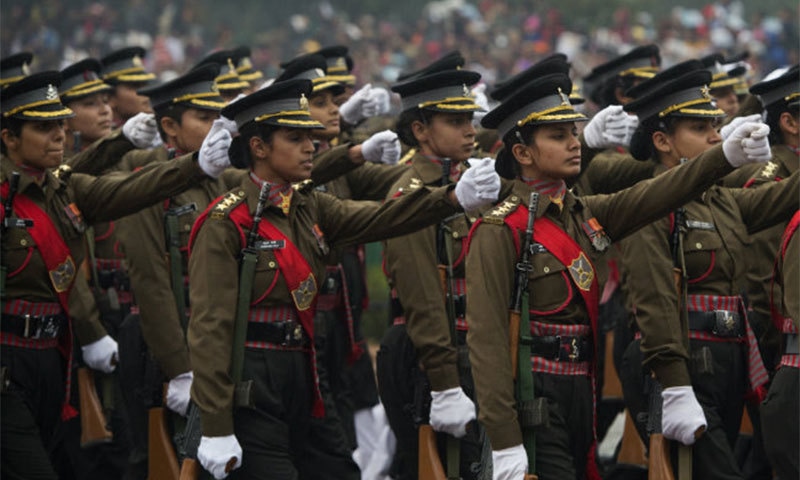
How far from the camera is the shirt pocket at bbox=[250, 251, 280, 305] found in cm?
679

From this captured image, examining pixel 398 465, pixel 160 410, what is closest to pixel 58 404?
pixel 160 410

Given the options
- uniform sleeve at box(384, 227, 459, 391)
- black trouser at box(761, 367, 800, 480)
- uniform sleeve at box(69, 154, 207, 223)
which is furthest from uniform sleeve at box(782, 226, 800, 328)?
uniform sleeve at box(69, 154, 207, 223)

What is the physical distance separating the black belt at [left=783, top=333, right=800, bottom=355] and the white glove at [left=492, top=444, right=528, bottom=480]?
1.24 metres

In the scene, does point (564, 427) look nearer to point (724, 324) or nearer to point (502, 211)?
point (502, 211)

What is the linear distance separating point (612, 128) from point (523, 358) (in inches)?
67.8

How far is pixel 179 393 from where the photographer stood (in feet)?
26.8

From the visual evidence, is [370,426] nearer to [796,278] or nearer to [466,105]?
[466,105]

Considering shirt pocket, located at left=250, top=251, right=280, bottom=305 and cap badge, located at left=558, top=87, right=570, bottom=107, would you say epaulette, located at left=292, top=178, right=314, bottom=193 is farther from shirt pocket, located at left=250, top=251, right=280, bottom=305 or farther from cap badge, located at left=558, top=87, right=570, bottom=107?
cap badge, located at left=558, top=87, right=570, bottom=107

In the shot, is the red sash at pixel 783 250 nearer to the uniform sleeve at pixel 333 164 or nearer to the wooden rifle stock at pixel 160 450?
the uniform sleeve at pixel 333 164

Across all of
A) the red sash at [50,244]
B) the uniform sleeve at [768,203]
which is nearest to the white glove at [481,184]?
the uniform sleeve at [768,203]

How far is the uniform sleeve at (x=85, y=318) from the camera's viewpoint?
341 inches

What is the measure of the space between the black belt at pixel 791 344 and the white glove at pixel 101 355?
13.2 feet

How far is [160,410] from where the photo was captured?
8102mm

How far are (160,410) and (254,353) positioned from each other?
4.84 feet
